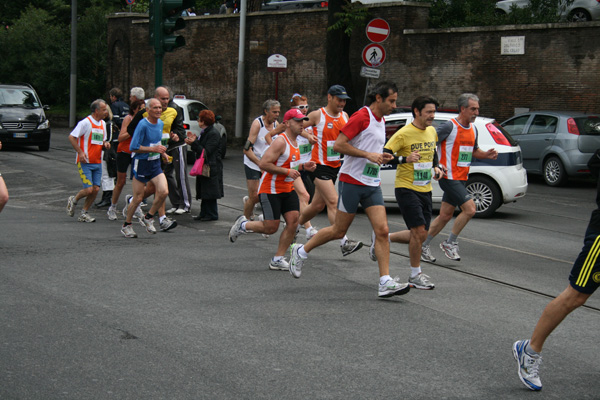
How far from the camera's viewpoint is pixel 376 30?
62.3 feet

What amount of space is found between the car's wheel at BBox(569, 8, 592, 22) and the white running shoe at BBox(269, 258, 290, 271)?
1923cm

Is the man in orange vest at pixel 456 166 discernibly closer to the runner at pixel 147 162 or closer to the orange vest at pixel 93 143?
the runner at pixel 147 162

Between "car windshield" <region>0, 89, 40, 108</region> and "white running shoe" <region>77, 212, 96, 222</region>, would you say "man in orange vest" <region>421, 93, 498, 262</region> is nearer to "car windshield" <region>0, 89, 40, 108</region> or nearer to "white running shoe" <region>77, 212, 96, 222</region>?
"white running shoe" <region>77, 212, 96, 222</region>

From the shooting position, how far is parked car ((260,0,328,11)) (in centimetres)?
2988

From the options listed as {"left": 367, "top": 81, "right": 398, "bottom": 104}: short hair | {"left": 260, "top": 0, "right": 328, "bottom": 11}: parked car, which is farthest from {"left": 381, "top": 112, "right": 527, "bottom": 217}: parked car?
{"left": 260, "top": 0, "right": 328, "bottom": 11}: parked car

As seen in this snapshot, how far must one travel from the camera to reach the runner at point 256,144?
1128 centimetres

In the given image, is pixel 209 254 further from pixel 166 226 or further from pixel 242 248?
pixel 166 226

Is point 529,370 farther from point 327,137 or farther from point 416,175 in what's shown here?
point 327,137

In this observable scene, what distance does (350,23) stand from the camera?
961 inches

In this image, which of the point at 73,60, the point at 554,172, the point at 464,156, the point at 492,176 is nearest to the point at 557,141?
the point at 554,172

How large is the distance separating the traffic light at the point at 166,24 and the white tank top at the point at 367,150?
6127mm

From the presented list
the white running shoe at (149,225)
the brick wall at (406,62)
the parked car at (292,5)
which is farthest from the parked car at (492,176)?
the parked car at (292,5)

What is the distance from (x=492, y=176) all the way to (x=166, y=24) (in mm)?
5710

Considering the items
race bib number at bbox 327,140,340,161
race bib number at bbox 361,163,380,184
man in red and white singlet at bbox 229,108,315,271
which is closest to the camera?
race bib number at bbox 361,163,380,184
